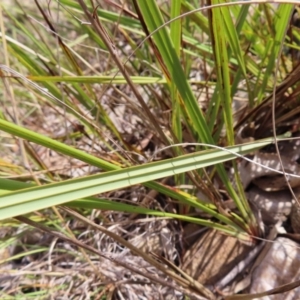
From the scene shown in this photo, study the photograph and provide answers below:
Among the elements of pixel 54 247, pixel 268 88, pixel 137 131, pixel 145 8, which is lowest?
pixel 54 247

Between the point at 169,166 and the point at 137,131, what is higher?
the point at 169,166

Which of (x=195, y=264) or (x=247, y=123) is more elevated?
(x=247, y=123)

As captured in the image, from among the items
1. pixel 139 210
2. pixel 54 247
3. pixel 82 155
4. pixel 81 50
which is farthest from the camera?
pixel 81 50

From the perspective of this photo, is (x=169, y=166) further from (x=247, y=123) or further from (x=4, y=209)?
(x=247, y=123)

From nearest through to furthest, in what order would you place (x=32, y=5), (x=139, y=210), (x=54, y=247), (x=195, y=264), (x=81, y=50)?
(x=139, y=210) < (x=195, y=264) < (x=54, y=247) < (x=81, y=50) < (x=32, y=5)

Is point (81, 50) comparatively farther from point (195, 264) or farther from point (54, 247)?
point (195, 264)

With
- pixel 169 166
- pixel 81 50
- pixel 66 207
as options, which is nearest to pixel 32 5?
pixel 81 50

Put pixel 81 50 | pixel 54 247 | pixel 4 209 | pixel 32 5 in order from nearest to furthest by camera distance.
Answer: pixel 4 209 → pixel 54 247 → pixel 81 50 → pixel 32 5

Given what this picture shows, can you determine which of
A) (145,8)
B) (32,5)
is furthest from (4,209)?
(32,5)

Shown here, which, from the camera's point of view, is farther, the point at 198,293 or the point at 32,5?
the point at 32,5
